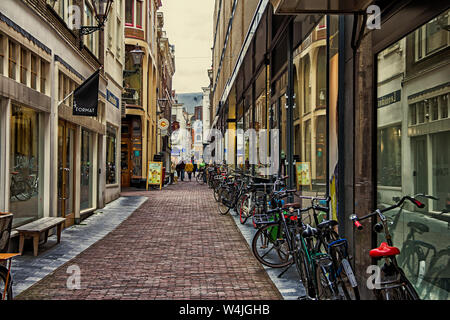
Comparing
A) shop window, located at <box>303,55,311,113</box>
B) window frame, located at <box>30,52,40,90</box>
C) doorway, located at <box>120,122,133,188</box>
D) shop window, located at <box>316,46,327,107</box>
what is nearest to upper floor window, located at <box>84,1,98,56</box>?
window frame, located at <box>30,52,40,90</box>

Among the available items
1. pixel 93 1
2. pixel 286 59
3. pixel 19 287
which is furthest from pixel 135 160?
pixel 19 287

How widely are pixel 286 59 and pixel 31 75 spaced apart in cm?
499

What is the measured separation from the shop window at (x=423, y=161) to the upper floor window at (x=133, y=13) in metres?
24.9

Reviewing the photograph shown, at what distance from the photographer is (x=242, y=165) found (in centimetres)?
1992

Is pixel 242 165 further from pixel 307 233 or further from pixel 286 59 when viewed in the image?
pixel 307 233

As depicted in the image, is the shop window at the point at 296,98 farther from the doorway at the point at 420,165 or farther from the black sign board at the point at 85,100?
the doorway at the point at 420,165

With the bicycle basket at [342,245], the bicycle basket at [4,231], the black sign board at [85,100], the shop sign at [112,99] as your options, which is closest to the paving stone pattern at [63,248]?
the bicycle basket at [4,231]

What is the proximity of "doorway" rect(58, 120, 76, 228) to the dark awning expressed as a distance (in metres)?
7.07

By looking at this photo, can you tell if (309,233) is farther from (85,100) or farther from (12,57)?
(85,100)

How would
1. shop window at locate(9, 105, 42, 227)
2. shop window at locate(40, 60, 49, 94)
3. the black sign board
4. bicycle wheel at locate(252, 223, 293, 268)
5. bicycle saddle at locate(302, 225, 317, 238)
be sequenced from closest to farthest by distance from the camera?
bicycle saddle at locate(302, 225, 317, 238) → bicycle wheel at locate(252, 223, 293, 268) → shop window at locate(9, 105, 42, 227) → shop window at locate(40, 60, 49, 94) → the black sign board

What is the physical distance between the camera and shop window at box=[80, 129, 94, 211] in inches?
520

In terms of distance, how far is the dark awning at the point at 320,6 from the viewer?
4832 mm

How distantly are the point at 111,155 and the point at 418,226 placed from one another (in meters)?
15.0

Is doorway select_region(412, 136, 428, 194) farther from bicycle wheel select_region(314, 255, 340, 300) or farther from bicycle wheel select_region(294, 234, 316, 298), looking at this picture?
bicycle wheel select_region(294, 234, 316, 298)
